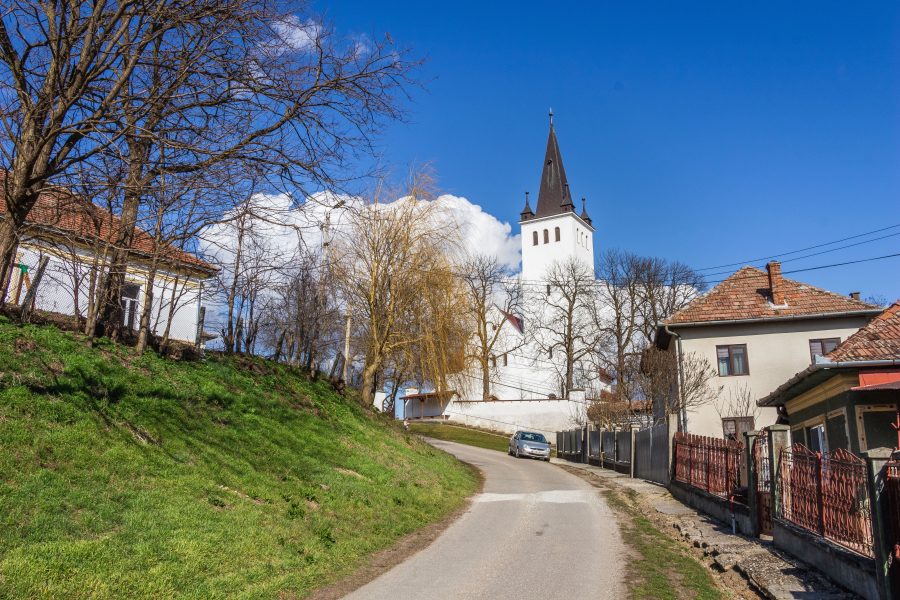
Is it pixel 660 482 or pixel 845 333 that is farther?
pixel 845 333

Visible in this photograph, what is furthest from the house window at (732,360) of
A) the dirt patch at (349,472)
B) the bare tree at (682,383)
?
the dirt patch at (349,472)

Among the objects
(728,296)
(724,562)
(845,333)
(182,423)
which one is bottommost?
(724,562)

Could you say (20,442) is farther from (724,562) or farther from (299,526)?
(724,562)

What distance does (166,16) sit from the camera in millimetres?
6289

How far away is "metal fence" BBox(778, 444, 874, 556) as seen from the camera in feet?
22.7

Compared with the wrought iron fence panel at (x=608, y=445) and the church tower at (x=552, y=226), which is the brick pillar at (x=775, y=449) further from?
the church tower at (x=552, y=226)

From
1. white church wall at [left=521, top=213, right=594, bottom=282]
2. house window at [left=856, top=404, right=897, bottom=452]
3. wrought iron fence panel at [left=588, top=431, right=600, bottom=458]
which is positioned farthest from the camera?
white church wall at [left=521, top=213, right=594, bottom=282]

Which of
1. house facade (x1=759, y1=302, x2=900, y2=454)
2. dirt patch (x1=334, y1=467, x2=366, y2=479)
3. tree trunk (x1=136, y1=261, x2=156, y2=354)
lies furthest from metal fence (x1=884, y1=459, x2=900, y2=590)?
tree trunk (x1=136, y1=261, x2=156, y2=354)

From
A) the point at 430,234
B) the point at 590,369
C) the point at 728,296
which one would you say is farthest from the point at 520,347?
the point at 430,234

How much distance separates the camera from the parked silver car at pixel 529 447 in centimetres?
3353

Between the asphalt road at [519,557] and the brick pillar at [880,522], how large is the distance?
8.14 ft

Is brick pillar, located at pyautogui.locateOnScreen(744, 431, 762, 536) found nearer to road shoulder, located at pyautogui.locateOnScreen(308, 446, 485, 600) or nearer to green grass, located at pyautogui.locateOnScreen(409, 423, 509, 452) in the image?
road shoulder, located at pyautogui.locateOnScreen(308, 446, 485, 600)

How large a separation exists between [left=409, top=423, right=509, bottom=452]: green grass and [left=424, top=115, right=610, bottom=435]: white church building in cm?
240

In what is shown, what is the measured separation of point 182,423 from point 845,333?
26.2 meters
